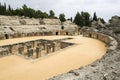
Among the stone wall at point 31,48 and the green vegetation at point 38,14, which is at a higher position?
the green vegetation at point 38,14

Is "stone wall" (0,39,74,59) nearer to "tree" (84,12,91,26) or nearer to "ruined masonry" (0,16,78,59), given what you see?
A: "ruined masonry" (0,16,78,59)

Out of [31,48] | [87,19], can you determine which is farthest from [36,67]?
[87,19]

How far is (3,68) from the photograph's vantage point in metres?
9.26

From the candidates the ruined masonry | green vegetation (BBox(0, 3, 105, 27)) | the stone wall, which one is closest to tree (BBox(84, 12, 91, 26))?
green vegetation (BBox(0, 3, 105, 27))

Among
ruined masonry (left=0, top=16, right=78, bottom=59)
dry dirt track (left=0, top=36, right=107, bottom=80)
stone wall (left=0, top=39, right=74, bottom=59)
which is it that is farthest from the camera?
ruined masonry (left=0, top=16, right=78, bottom=59)

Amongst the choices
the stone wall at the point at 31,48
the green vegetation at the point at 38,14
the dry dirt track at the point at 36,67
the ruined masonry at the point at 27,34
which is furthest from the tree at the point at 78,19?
the dry dirt track at the point at 36,67

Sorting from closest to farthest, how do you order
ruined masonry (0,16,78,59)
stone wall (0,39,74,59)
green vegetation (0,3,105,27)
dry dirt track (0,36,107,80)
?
dry dirt track (0,36,107,80)
stone wall (0,39,74,59)
ruined masonry (0,16,78,59)
green vegetation (0,3,105,27)

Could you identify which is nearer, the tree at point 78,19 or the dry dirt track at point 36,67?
the dry dirt track at point 36,67

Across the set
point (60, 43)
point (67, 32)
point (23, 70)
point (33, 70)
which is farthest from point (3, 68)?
point (67, 32)

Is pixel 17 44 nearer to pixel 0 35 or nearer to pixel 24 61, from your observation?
pixel 0 35

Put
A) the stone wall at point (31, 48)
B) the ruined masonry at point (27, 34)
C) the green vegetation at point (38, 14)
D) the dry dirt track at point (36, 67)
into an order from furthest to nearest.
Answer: the green vegetation at point (38, 14), the ruined masonry at point (27, 34), the stone wall at point (31, 48), the dry dirt track at point (36, 67)

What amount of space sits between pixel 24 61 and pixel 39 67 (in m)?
1.87

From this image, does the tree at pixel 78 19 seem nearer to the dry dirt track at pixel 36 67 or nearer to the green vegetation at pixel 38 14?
the green vegetation at pixel 38 14

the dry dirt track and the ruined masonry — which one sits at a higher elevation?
the ruined masonry
